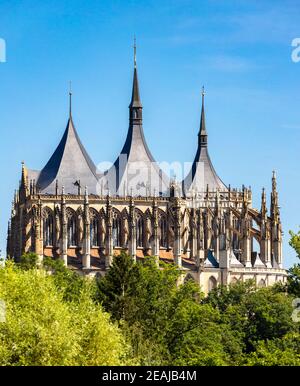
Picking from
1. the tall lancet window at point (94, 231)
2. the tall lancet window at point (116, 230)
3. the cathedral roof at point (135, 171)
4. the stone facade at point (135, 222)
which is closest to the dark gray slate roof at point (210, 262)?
the stone facade at point (135, 222)

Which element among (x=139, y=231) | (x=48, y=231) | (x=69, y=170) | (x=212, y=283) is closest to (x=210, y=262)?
(x=212, y=283)

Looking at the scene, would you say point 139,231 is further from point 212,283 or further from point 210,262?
point 212,283

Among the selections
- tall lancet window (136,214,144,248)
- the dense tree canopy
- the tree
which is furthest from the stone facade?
the tree

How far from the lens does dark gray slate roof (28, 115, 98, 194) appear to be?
511 ft

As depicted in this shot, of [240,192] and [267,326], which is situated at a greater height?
[240,192]

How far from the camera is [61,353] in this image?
62.1m

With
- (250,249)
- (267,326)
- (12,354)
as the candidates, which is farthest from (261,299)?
(12,354)

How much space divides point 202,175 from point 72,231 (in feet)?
59.3

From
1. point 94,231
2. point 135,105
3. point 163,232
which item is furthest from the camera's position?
point 135,105

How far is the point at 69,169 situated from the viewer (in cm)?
15612

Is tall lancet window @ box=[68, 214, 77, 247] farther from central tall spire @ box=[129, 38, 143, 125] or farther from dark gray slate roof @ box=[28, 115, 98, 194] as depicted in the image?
central tall spire @ box=[129, 38, 143, 125]
